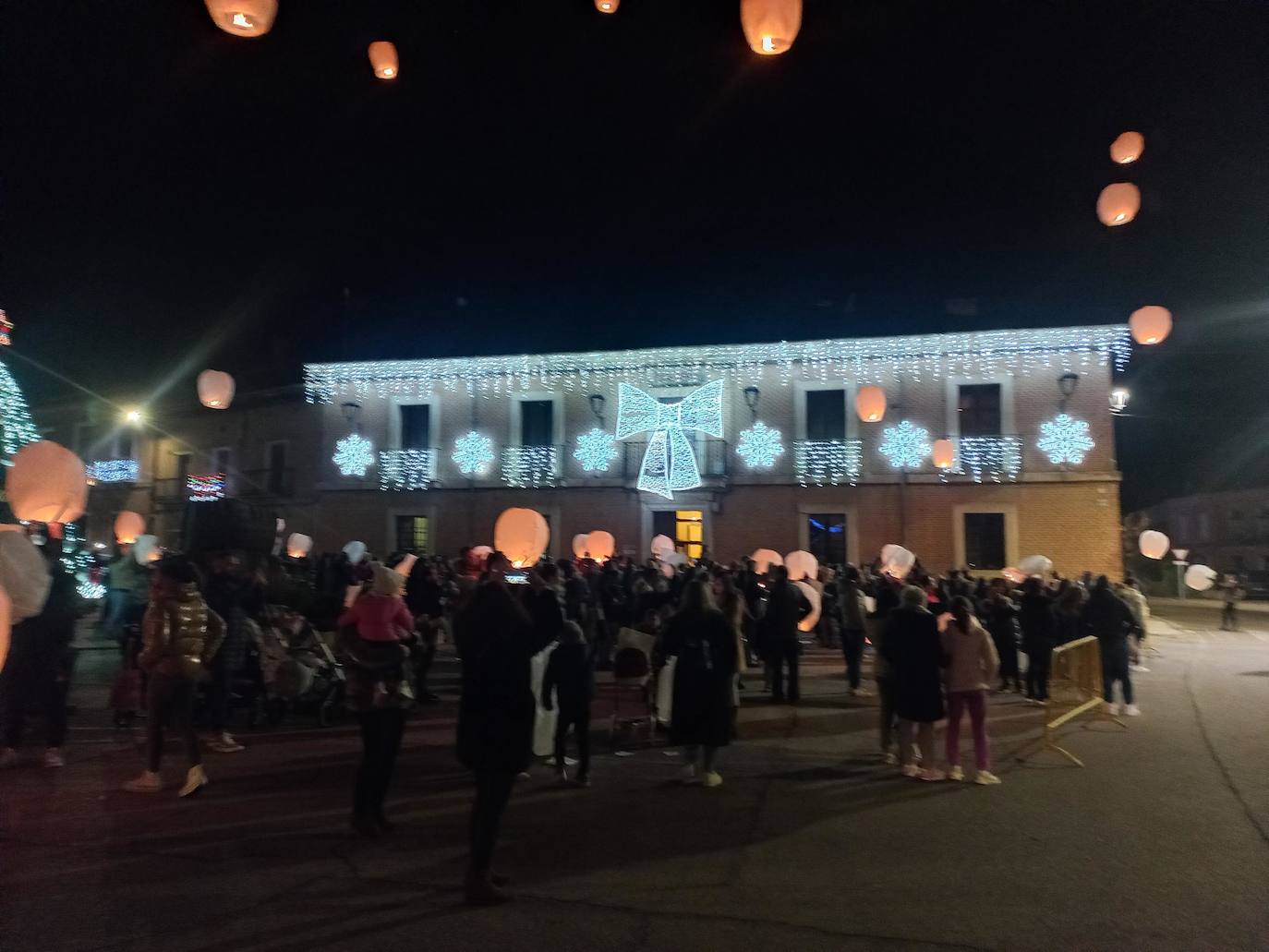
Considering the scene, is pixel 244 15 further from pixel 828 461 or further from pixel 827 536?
pixel 827 536

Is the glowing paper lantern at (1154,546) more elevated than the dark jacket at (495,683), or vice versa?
the glowing paper lantern at (1154,546)

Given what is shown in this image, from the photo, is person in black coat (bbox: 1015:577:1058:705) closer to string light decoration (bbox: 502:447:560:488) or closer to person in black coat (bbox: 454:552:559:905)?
person in black coat (bbox: 454:552:559:905)

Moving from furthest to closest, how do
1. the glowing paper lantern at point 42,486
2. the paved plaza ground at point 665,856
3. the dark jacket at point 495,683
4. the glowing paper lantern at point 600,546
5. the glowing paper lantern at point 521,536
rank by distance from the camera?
the glowing paper lantern at point 600,546
the glowing paper lantern at point 521,536
the glowing paper lantern at point 42,486
the dark jacket at point 495,683
the paved plaza ground at point 665,856

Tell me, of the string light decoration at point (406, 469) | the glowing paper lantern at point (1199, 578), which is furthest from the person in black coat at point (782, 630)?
the glowing paper lantern at point (1199, 578)

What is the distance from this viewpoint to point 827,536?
20.3 metres

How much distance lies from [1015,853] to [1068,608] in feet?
21.7

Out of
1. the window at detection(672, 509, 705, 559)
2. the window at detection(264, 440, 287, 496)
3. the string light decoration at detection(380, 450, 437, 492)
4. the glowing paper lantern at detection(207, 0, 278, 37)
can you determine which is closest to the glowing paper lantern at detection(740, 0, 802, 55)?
the glowing paper lantern at detection(207, 0, 278, 37)

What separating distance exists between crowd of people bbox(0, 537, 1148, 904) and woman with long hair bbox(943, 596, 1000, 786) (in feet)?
0.04

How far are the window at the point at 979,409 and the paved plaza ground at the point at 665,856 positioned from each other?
1306 centimetres

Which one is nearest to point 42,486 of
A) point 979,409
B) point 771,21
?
point 771,21

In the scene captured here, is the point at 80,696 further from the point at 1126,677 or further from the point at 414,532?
the point at 414,532

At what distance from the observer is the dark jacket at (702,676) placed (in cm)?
598

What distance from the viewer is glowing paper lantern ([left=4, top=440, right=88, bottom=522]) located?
23.9 feet

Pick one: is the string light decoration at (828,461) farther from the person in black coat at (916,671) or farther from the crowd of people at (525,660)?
the person in black coat at (916,671)
